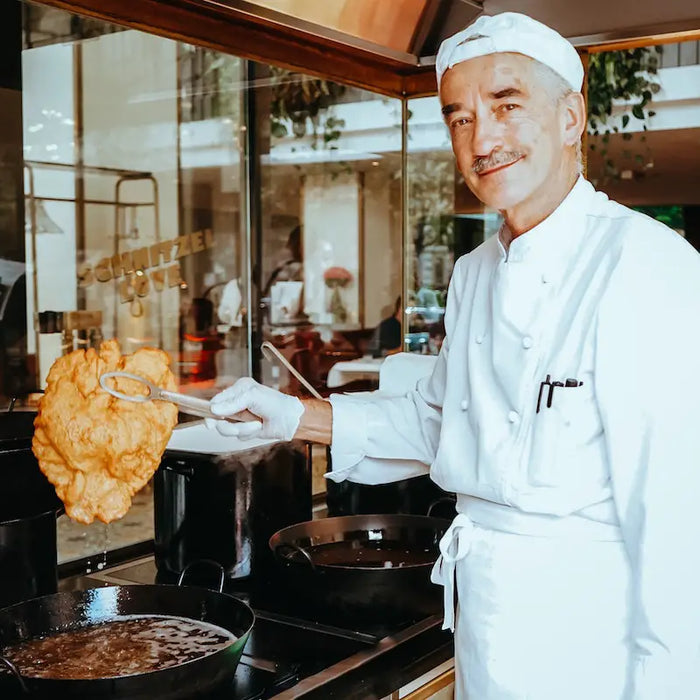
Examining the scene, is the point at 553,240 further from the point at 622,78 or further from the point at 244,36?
the point at 622,78

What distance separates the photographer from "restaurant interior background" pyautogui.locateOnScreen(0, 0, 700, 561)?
504cm

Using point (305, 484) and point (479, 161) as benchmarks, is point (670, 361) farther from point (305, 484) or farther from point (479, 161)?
point (305, 484)

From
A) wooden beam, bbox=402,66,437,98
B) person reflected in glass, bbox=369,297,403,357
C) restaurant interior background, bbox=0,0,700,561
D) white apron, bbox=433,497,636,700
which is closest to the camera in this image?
white apron, bbox=433,497,636,700

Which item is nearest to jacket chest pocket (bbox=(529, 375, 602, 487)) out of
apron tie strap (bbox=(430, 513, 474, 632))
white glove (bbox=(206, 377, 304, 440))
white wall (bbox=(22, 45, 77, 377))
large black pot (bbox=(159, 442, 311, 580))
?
apron tie strap (bbox=(430, 513, 474, 632))

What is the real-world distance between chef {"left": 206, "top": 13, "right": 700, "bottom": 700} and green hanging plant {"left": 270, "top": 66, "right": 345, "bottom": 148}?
3.74 m

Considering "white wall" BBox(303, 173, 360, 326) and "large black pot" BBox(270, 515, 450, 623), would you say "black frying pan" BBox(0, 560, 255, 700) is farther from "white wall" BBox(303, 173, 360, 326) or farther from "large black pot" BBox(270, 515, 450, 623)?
"white wall" BBox(303, 173, 360, 326)

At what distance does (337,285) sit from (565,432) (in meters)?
4.60

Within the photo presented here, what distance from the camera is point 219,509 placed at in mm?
2014

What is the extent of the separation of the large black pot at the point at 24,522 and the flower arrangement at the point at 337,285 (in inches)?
161

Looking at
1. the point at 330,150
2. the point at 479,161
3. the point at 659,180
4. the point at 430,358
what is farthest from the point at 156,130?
the point at 659,180

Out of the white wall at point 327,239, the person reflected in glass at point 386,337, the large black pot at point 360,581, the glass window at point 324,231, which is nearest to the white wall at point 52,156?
the glass window at point 324,231

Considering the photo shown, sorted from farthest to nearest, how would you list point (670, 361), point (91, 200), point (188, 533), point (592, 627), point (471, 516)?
1. point (91, 200)
2. point (188, 533)
3. point (471, 516)
4. point (592, 627)
5. point (670, 361)

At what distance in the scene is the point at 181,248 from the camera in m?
5.86

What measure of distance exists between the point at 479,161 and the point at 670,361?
44 cm
